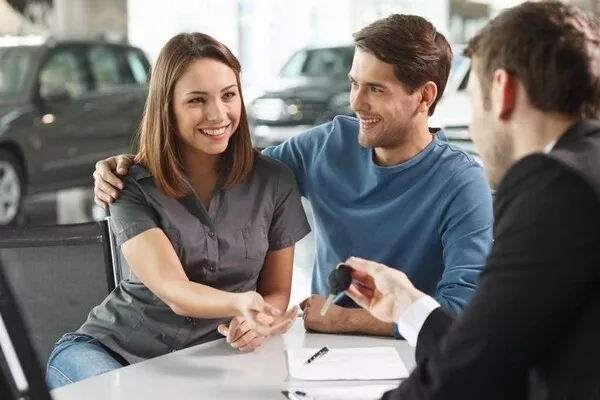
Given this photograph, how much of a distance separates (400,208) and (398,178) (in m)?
0.07

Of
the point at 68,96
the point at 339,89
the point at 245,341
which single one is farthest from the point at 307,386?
the point at 339,89

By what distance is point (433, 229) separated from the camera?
2.07 metres

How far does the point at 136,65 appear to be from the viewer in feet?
24.3

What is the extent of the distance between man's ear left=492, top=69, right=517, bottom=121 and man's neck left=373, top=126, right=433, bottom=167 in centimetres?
93

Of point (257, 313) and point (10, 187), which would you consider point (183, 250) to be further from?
point (10, 187)

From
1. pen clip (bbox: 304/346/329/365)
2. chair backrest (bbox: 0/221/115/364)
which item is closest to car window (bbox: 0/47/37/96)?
chair backrest (bbox: 0/221/115/364)

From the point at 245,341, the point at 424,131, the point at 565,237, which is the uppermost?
the point at 565,237

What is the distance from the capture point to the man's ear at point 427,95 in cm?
216

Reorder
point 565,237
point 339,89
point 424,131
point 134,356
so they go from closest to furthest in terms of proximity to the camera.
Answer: point 565,237 < point 134,356 < point 424,131 < point 339,89

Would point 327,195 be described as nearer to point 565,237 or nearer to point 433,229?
point 433,229

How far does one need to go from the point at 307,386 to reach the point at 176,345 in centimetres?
48

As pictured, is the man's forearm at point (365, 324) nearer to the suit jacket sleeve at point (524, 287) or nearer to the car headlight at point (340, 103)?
the suit jacket sleeve at point (524, 287)

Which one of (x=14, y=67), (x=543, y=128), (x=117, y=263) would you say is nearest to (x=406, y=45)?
(x=117, y=263)

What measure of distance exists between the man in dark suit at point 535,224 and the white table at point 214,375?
434mm
